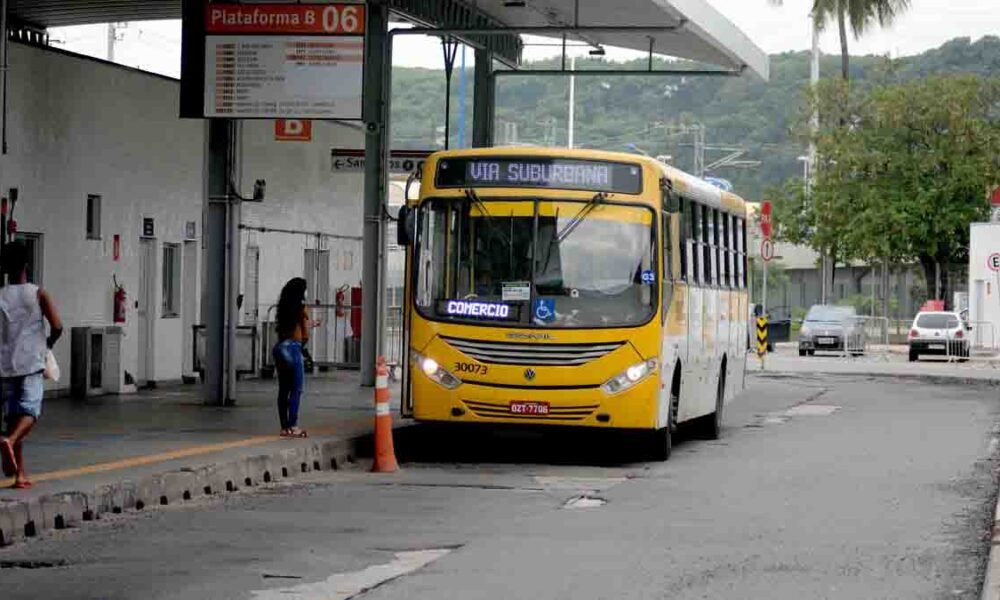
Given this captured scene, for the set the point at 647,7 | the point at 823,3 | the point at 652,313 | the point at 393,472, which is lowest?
the point at 393,472

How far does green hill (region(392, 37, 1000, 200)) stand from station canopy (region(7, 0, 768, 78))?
274 ft

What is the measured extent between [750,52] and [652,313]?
52.1ft

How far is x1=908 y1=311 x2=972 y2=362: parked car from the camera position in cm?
5759

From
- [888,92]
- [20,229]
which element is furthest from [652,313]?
[888,92]

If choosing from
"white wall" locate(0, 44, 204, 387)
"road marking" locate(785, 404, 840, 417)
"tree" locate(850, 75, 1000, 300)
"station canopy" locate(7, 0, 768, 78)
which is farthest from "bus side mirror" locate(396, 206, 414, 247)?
"tree" locate(850, 75, 1000, 300)

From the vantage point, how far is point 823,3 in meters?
74.3

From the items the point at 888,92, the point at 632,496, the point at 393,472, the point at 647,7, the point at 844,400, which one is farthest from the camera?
the point at 888,92

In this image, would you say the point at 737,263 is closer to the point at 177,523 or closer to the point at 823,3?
the point at 177,523

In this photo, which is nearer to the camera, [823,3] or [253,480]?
[253,480]

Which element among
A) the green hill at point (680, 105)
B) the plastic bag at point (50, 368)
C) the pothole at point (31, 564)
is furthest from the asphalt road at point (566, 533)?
the green hill at point (680, 105)

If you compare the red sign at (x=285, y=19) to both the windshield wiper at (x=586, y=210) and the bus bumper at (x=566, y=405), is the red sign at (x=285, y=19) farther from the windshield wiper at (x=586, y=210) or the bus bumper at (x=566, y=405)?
the bus bumper at (x=566, y=405)

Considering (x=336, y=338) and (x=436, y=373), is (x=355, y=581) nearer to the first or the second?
(x=436, y=373)

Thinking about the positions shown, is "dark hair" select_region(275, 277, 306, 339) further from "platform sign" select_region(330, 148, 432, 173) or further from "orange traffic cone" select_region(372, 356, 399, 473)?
"platform sign" select_region(330, 148, 432, 173)

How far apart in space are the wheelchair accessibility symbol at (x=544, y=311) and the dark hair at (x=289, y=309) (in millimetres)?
2288
